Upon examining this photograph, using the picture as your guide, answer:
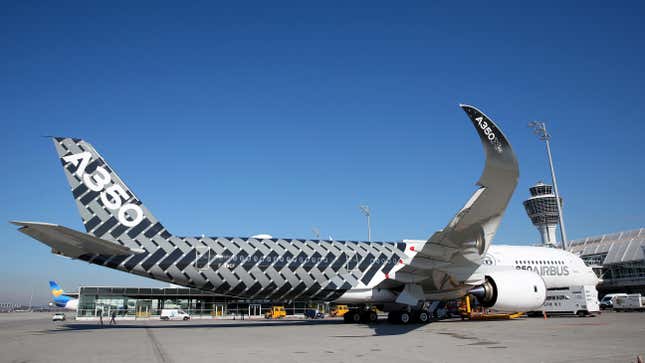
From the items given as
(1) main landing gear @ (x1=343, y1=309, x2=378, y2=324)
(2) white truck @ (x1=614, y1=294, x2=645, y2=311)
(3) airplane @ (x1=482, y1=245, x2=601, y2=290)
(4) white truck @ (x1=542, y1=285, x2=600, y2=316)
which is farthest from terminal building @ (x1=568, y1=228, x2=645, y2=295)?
(1) main landing gear @ (x1=343, y1=309, x2=378, y2=324)

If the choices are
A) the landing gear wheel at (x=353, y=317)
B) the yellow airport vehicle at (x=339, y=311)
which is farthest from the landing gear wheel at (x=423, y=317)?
the yellow airport vehicle at (x=339, y=311)

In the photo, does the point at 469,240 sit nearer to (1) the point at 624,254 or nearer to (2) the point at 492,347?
(2) the point at 492,347

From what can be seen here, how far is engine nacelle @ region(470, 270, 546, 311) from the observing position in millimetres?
16719

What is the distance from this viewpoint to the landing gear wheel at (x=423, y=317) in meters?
18.4

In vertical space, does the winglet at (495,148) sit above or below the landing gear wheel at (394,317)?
above

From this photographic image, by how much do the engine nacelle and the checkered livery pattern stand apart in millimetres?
4058

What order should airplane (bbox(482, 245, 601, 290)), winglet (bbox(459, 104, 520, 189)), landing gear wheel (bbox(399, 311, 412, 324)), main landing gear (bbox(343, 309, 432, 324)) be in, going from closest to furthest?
winglet (bbox(459, 104, 520, 189)) < landing gear wheel (bbox(399, 311, 412, 324)) < main landing gear (bbox(343, 309, 432, 324)) < airplane (bbox(482, 245, 601, 290))

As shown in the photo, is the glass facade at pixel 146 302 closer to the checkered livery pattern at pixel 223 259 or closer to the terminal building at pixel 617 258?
the checkered livery pattern at pixel 223 259

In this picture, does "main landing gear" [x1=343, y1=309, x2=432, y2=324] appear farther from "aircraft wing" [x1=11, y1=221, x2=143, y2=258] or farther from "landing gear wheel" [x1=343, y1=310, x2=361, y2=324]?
"aircraft wing" [x1=11, y1=221, x2=143, y2=258]

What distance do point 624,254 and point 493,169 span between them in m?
51.2

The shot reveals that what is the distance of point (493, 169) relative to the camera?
1051 centimetres

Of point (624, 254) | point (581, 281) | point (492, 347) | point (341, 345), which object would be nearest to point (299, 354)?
point (341, 345)

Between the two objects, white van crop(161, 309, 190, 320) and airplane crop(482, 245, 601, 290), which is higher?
airplane crop(482, 245, 601, 290)

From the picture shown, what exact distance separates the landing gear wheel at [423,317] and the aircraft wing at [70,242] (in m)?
11.6
